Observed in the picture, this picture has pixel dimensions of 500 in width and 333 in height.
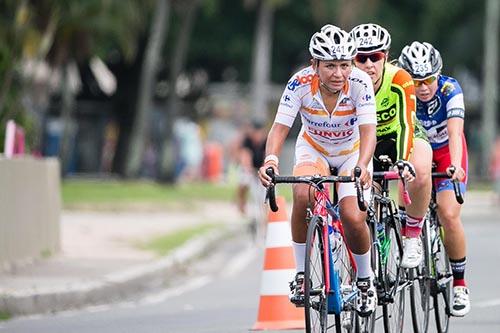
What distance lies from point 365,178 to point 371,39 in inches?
53.5

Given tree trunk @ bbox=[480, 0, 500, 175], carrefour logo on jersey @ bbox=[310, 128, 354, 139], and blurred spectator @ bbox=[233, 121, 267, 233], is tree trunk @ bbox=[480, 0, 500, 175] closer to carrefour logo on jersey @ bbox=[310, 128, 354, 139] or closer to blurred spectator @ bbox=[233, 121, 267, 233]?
blurred spectator @ bbox=[233, 121, 267, 233]

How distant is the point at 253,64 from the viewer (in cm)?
5269

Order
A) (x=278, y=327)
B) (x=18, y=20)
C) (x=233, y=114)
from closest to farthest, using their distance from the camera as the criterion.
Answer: (x=278, y=327), (x=18, y=20), (x=233, y=114)

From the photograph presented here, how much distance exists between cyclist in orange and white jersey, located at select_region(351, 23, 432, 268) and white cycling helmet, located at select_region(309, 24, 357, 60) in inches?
34.5

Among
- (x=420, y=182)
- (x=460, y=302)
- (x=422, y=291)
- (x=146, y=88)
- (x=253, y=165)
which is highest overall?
(x=146, y=88)

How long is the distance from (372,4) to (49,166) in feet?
91.0

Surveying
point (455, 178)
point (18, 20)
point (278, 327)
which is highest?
point (18, 20)

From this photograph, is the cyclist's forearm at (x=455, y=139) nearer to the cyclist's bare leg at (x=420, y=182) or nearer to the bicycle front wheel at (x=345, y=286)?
the cyclist's bare leg at (x=420, y=182)

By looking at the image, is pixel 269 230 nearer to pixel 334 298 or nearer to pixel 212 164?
pixel 334 298

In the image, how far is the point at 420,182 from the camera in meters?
11.1

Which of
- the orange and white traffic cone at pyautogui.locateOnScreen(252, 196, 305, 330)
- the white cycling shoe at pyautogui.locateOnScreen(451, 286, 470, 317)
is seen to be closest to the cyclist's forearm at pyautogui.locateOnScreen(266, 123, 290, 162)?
the white cycling shoe at pyautogui.locateOnScreen(451, 286, 470, 317)

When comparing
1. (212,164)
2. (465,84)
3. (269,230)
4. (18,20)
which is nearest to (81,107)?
(212,164)

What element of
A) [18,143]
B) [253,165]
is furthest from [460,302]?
[253,165]

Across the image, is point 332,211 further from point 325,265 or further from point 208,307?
point 208,307
